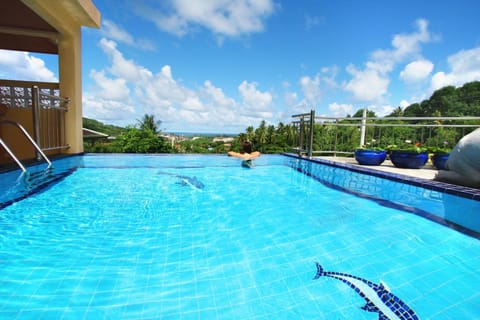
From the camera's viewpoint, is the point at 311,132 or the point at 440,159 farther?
the point at 311,132

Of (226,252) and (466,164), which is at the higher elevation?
(466,164)

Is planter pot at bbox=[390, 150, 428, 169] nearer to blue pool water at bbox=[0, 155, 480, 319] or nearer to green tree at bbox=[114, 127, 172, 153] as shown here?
blue pool water at bbox=[0, 155, 480, 319]

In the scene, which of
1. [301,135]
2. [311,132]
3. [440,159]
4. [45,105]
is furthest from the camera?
[301,135]

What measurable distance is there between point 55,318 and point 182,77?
76.3ft

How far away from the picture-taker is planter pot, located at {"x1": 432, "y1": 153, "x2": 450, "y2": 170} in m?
4.83

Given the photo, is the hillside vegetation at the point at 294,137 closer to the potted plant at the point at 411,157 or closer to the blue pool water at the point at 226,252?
the potted plant at the point at 411,157

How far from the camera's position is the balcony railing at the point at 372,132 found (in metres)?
5.90

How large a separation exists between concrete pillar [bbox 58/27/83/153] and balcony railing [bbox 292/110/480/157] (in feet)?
20.1

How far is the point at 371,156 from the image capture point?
5.59m

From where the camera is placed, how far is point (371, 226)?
290 centimetres

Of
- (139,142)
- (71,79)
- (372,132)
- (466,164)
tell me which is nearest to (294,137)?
(372,132)

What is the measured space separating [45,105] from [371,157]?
756cm

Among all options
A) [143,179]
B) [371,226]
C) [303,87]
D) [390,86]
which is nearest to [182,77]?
[303,87]

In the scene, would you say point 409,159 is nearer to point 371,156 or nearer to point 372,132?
point 371,156
